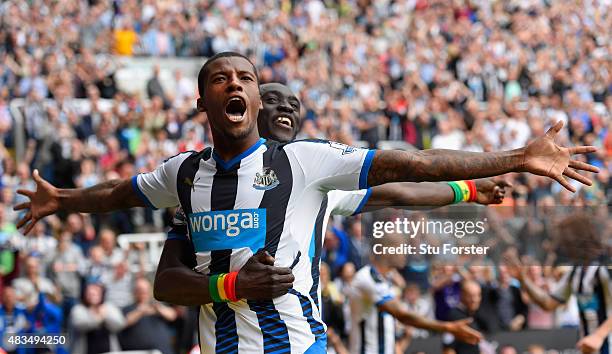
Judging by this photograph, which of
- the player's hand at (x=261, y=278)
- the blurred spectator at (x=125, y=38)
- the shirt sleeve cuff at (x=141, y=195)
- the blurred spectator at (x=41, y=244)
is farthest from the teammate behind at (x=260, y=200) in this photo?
the blurred spectator at (x=125, y=38)

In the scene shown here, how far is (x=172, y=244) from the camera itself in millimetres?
5082

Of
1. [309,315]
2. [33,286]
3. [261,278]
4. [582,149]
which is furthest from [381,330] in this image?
[582,149]

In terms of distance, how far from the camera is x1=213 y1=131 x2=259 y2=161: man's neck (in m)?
4.84

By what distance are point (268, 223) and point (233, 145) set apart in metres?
0.41

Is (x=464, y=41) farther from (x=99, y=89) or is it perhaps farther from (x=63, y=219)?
(x=63, y=219)

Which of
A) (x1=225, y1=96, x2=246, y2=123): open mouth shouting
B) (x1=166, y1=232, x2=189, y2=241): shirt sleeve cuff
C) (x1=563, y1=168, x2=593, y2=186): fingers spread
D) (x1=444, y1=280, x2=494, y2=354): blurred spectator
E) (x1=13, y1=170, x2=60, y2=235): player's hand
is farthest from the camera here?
(x1=444, y1=280, x2=494, y2=354): blurred spectator

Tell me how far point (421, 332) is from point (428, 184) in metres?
4.39

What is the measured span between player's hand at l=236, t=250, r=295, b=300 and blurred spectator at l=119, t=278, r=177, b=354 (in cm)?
596

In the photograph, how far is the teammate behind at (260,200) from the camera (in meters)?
4.58

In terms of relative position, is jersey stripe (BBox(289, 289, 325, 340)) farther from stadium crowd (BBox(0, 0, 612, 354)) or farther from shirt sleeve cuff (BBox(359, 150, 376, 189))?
stadium crowd (BBox(0, 0, 612, 354))

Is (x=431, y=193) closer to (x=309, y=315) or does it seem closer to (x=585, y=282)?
(x=309, y=315)

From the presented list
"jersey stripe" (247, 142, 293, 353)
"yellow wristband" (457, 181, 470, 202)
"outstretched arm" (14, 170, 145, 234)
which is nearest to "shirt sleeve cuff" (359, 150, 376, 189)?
"jersey stripe" (247, 142, 293, 353)

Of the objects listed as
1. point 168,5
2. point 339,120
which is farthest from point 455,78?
point 168,5

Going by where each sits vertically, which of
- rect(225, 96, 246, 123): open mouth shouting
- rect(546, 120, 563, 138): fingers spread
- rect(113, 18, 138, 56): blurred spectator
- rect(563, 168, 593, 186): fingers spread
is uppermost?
rect(113, 18, 138, 56): blurred spectator
